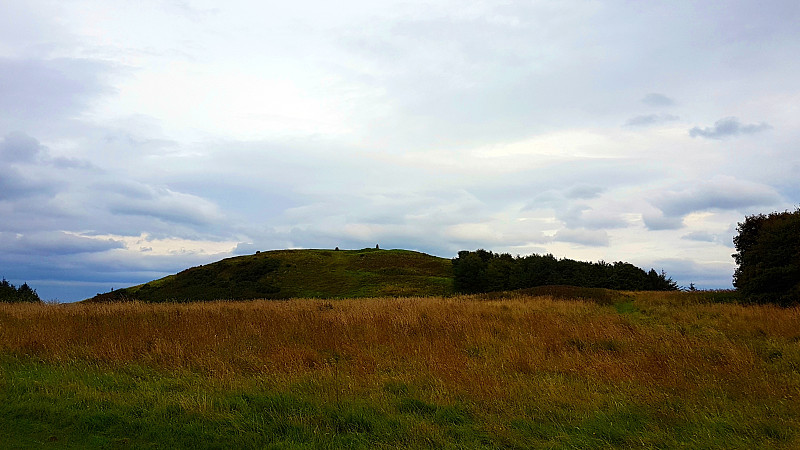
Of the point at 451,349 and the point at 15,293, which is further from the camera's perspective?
→ the point at 15,293

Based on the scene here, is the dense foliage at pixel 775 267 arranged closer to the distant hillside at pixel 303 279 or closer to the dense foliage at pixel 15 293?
the distant hillside at pixel 303 279

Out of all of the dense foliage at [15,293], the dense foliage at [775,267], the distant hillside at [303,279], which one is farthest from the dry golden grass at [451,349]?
the distant hillside at [303,279]

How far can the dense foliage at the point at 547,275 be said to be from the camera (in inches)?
1961

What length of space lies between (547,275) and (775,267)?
85.9 feet

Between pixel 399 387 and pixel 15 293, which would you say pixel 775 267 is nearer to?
pixel 399 387

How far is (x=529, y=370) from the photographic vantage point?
8.98 m

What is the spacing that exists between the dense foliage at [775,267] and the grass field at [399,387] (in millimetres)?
13871

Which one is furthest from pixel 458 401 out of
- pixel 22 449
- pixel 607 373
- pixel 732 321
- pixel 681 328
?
pixel 732 321

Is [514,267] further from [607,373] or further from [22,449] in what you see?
[22,449]

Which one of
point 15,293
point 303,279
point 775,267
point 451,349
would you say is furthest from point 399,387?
point 303,279

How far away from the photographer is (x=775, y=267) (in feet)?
82.4

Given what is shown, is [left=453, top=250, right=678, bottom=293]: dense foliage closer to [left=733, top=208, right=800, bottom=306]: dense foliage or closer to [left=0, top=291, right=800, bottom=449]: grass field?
[left=733, top=208, right=800, bottom=306]: dense foliage

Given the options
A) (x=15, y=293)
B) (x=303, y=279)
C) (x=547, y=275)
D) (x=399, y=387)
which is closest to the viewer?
(x=399, y=387)

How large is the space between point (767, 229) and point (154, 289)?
65576 millimetres
